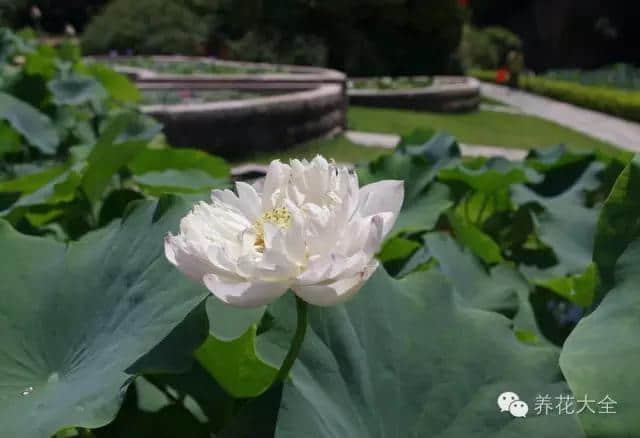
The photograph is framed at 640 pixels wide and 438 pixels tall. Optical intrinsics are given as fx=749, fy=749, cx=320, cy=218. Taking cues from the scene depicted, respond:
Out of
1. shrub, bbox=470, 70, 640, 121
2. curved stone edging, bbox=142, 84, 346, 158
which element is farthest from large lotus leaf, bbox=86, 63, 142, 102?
shrub, bbox=470, 70, 640, 121

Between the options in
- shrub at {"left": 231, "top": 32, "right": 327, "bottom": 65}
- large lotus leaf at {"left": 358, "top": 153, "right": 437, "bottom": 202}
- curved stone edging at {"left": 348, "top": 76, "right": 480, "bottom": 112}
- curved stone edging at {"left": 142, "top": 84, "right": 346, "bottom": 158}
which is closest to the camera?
large lotus leaf at {"left": 358, "top": 153, "right": 437, "bottom": 202}

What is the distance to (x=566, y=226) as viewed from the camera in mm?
1528

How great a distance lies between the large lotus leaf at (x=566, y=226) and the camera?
142 cm

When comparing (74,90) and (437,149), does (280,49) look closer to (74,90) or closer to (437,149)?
(74,90)

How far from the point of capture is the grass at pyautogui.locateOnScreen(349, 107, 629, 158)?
841cm

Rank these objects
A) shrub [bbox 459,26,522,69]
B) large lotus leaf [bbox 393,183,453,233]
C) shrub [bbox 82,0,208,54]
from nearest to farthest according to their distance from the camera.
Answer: large lotus leaf [bbox 393,183,453,233], shrub [bbox 82,0,208,54], shrub [bbox 459,26,522,69]

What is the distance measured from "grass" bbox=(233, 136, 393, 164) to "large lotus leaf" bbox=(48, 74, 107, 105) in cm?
341

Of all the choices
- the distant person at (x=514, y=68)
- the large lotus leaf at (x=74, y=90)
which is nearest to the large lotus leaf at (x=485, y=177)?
the large lotus leaf at (x=74, y=90)

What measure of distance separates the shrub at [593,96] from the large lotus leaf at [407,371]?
11.5m

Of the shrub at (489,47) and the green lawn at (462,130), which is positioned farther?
the shrub at (489,47)

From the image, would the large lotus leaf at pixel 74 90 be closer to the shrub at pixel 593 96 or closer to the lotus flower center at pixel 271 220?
the lotus flower center at pixel 271 220

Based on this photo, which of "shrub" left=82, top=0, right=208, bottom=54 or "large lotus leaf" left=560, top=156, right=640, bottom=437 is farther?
"shrub" left=82, top=0, right=208, bottom=54

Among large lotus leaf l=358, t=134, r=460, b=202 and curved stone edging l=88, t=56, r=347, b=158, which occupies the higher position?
large lotus leaf l=358, t=134, r=460, b=202

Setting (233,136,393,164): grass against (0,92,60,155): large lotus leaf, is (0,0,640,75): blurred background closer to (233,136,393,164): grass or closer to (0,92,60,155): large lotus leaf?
(233,136,393,164): grass
